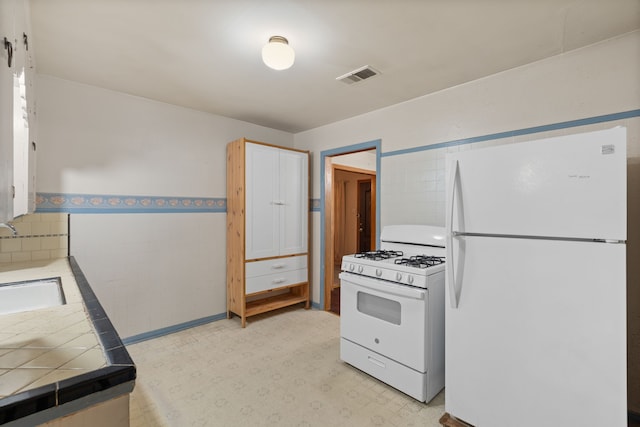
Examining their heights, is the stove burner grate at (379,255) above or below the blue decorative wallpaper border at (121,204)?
below

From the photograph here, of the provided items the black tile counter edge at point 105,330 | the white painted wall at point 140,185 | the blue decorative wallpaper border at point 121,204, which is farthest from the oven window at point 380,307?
→ the blue decorative wallpaper border at point 121,204

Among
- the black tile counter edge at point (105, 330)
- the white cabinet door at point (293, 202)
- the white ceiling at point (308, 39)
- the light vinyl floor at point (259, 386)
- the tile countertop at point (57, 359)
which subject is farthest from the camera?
the white cabinet door at point (293, 202)

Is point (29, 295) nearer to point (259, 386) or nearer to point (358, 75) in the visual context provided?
point (259, 386)

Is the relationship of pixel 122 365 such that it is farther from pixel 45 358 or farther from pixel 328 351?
pixel 328 351

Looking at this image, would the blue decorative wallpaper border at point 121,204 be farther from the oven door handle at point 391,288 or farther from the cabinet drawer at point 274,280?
the oven door handle at point 391,288

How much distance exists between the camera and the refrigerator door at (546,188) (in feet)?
4.35

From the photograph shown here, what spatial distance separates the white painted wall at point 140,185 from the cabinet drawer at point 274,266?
0.39 m

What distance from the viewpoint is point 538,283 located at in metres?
1.49

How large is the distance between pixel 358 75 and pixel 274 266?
2184 millimetres

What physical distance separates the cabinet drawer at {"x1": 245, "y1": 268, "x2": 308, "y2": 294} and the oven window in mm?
1404

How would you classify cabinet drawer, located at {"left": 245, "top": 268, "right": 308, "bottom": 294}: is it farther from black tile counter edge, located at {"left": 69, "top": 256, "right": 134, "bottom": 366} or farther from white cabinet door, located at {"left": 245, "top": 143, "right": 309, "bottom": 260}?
black tile counter edge, located at {"left": 69, "top": 256, "right": 134, "bottom": 366}

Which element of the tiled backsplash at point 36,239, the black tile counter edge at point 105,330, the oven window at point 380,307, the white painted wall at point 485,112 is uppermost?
the white painted wall at point 485,112

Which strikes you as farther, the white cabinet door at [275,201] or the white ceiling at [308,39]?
the white cabinet door at [275,201]

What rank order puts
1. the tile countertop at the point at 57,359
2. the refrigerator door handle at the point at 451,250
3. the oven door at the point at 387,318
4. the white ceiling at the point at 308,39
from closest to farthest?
1. the tile countertop at the point at 57,359
2. the white ceiling at the point at 308,39
3. the refrigerator door handle at the point at 451,250
4. the oven door at the point at 387,318
